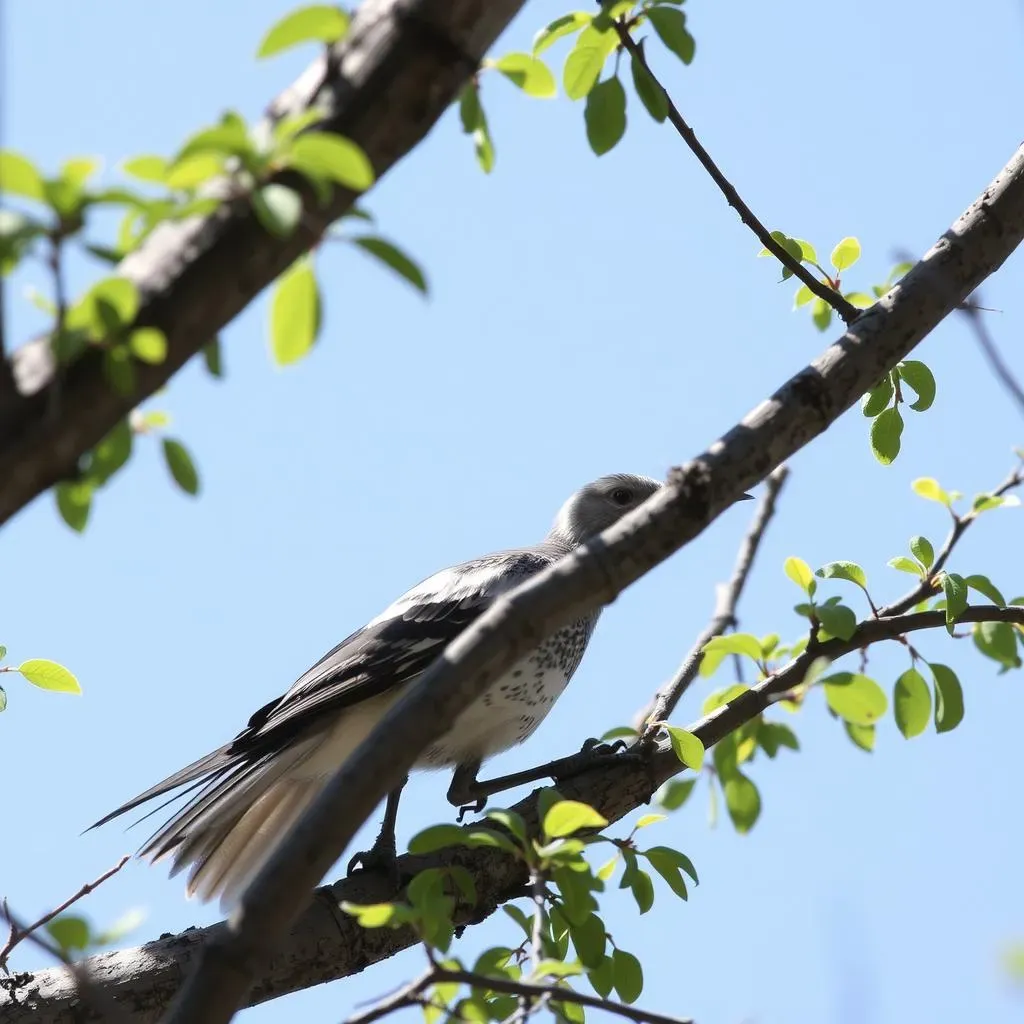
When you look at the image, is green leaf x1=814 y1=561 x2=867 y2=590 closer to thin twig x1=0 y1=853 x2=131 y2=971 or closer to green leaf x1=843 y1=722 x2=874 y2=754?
green leaf x1=843 y1=722 x2=874 y2=754

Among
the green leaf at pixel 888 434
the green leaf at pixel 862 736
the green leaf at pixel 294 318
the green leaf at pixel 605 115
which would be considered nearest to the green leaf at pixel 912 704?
the green leaf at pixel 862 736

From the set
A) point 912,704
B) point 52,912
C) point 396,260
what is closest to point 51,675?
point 52,912

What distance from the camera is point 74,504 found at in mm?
2287

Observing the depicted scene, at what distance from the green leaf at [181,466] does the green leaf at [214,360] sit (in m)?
0.17

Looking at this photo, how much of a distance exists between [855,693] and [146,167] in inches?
75.3

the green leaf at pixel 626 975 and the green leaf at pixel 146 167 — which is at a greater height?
the green leaf at pixel 146 167

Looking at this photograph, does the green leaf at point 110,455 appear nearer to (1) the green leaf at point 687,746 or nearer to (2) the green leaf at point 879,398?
(1) the green leaf at point 687,746

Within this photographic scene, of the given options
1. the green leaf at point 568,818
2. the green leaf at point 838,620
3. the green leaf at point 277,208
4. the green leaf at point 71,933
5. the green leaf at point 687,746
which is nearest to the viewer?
the green leaf at point 277,208

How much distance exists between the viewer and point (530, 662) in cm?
563

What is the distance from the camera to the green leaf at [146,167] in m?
1.85

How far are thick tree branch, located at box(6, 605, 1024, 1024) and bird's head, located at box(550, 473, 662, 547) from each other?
136 inches

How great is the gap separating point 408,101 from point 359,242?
0.31m

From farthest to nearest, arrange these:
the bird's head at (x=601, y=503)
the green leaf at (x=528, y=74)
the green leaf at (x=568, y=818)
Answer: the bird's head at (x=601, y=503) < the green leaf at (x=568, y=818) < the green leaf at (x=528, y=74)

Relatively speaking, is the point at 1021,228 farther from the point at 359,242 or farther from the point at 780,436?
the point at 359,242
